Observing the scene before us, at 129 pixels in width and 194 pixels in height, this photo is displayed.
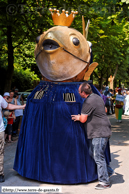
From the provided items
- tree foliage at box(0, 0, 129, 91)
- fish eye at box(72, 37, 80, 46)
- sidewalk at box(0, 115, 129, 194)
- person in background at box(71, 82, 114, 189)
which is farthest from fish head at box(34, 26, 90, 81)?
tree foliage at box(0, 0, 129, 91)

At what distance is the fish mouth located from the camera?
5289mm

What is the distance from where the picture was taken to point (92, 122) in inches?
187

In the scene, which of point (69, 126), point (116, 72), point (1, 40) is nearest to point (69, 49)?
point (69, 126)

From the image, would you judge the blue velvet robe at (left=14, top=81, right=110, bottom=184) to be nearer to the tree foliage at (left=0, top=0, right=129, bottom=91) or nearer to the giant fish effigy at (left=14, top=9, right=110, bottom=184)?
the giant fish effigy at (left=14, top=9, right=110, bottom=184)

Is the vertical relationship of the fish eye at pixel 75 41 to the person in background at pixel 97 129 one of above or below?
above

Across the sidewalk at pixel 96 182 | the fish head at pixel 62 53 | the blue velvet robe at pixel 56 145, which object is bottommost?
the sidewalk at pixel 96 182

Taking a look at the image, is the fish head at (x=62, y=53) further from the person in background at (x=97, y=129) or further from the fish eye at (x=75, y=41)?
the person in background at (x=97, y=129)

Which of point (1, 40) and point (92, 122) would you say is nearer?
point (92, 122)

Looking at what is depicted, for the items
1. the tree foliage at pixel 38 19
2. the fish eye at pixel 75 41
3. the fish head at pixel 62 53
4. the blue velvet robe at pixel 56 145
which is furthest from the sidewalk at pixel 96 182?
the tree foliage at pixel 38 19

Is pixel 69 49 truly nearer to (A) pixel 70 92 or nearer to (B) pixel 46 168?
(A) pixel 70 92

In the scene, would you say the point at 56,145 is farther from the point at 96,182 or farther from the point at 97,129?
the point at 96,182

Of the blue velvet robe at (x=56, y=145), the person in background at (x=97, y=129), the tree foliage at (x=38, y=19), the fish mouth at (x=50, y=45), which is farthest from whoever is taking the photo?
the tree foliage at (x=38, y=19)

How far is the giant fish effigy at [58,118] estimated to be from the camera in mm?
4926

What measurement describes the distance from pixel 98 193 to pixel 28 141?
5.15ft
